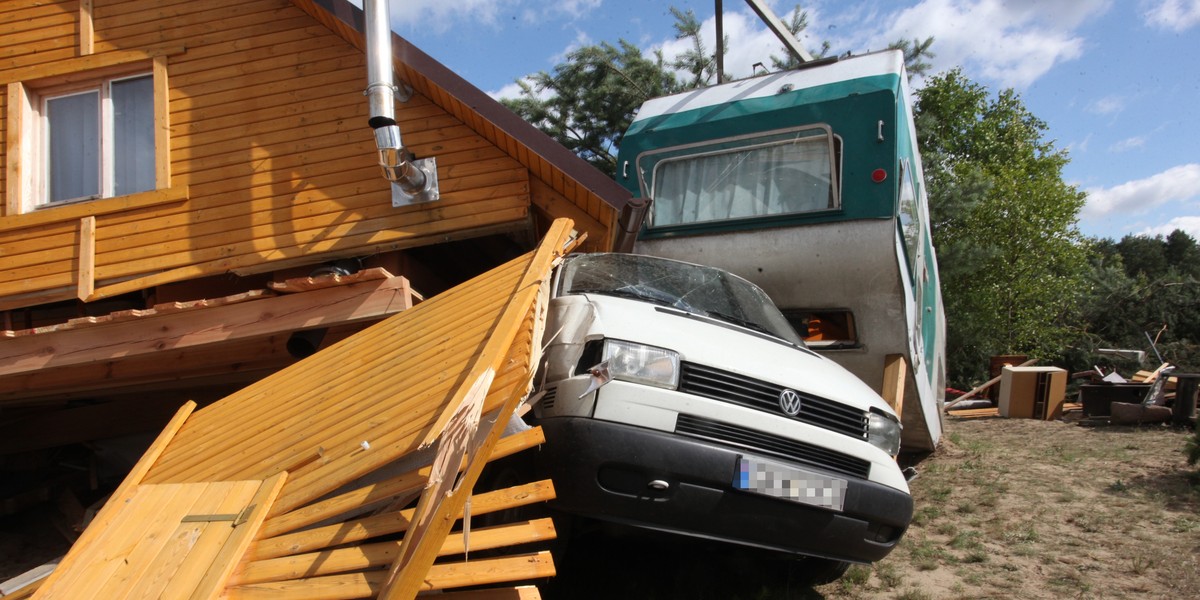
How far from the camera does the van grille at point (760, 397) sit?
3.73m

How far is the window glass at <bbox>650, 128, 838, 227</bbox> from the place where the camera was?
669 cm

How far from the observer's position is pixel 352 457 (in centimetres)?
318

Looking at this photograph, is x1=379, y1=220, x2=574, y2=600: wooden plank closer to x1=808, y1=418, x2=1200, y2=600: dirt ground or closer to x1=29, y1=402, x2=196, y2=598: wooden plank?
x1=29, y1=402, x2=196, y2=598: wooden plank

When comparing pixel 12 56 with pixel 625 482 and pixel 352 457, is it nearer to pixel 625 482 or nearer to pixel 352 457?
pixel 352 457

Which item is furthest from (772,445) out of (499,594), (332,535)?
(332,535)

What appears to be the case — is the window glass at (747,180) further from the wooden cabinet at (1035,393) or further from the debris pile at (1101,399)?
the wooden cabinet at (1035,393)

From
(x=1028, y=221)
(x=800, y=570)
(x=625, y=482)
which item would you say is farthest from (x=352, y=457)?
(x=1028, y=221)

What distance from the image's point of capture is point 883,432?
4328 millimetres

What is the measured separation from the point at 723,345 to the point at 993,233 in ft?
75.1

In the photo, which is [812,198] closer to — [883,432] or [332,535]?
[883,432]

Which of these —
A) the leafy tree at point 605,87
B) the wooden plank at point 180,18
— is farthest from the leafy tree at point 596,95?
the wooden plank at point 180,18

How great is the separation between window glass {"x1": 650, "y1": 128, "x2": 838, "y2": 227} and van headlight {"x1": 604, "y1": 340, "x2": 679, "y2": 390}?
3407 mm

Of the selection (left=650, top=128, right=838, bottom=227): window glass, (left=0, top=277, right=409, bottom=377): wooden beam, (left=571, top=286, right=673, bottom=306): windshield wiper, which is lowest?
(left=0, top=277, right=409, bottom=377): wooden beam


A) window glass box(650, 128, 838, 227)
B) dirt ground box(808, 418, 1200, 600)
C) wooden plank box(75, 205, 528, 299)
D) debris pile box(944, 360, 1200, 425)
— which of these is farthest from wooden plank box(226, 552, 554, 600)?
debris pile box(944, 360, 1200, 425)
